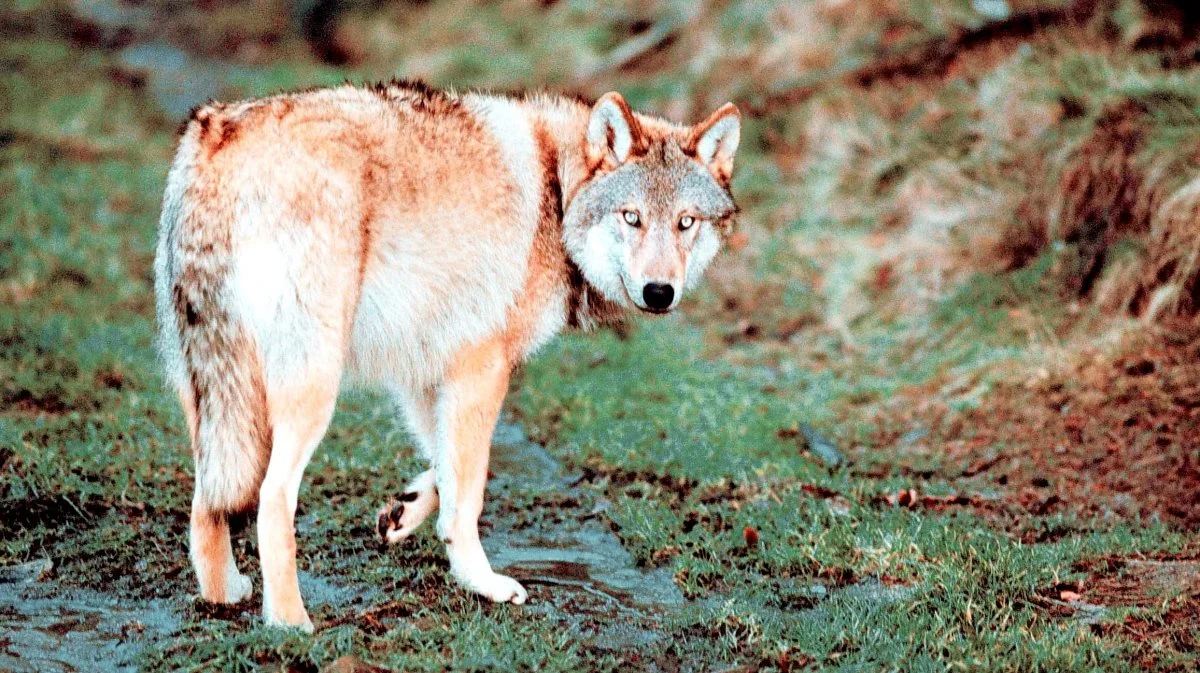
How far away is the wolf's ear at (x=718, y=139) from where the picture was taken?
5.41m

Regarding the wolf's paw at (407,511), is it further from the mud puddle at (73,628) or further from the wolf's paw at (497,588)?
the mud puddle at (73,628)

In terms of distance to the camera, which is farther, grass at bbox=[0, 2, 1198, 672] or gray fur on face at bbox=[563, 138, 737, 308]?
gray fur on face at bbox=[563, 138, 737, 308]

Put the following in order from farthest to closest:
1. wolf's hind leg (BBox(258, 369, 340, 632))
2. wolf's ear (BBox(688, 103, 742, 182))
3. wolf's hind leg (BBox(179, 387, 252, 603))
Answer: wolf's ear (BBox(688, 103, 742, 182)) < wolf's hind leg (BBox(179, 387, 252, 603)) < wolf's hind leg (BBox(258, 369, 340, 632))

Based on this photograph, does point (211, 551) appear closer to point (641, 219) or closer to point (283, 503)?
point (283, 503)

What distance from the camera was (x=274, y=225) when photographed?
165 inches

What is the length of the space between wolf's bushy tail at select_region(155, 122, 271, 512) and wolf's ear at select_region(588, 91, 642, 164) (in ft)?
5.51

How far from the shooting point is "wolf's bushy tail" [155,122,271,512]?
419 centimetres

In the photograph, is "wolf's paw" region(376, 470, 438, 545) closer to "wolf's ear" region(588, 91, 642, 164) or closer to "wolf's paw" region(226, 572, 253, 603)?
"wolf's paw" region(226, 572, 253, 603)

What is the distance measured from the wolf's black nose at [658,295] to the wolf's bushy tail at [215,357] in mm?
1605

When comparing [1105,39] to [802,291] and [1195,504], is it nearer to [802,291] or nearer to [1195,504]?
[802,291]

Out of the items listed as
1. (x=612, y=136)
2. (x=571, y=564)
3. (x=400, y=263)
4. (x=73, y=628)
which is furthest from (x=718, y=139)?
(x=73, y=628)

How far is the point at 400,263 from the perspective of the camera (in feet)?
15.0

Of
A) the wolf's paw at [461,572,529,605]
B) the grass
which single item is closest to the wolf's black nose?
the grass

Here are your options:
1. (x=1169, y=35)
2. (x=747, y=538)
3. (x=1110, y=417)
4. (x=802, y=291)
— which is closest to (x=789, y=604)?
(x=747, y=538)
